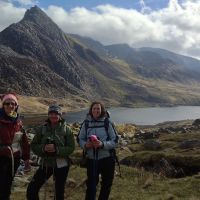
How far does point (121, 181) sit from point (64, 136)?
7.33 m

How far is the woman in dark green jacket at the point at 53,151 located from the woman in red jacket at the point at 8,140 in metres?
0.59

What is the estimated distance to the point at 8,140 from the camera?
33.8 feet

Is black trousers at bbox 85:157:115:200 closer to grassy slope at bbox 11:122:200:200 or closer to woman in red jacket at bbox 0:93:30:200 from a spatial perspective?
woman in red jacket at bbox 0:93:30:200

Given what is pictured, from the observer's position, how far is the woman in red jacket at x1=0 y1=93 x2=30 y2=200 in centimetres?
1027

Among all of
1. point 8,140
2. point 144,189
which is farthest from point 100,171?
point 144,189

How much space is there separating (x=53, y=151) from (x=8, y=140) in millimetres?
1277

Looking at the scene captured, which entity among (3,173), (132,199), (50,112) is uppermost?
(50,112)

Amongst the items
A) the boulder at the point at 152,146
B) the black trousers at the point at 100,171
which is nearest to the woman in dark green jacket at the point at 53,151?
the black trousers at the point at 100,171

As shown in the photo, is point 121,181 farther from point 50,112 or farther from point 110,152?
point 50,112

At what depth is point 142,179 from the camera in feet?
58.0

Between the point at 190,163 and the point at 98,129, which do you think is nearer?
the point at 98,129

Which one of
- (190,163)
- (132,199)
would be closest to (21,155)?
(132,199)

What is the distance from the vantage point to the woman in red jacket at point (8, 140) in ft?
33.7

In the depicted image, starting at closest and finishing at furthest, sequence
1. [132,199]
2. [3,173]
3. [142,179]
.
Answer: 1. [3,173]
2. [132,199]
3. [142,179]
